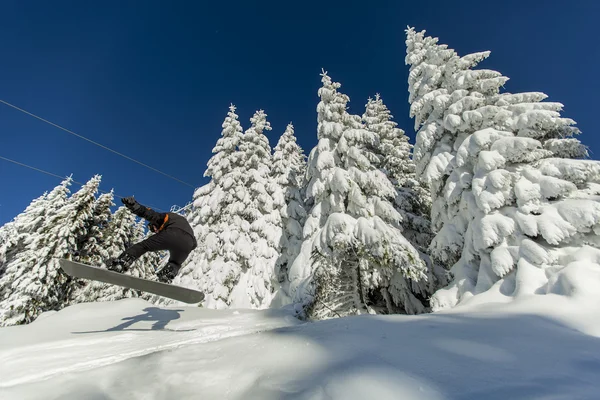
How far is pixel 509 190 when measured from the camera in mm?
8242

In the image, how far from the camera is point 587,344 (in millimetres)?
2693

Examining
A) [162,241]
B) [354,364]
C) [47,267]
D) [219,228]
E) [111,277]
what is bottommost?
[47,267]

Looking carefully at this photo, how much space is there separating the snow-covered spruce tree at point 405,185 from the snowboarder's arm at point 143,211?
10.1 meters

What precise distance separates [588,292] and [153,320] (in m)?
8.71

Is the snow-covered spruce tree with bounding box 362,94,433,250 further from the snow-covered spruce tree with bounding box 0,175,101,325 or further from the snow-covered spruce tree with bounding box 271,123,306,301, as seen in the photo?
the snow-covered spruce tree with bounding box 0,175,101,325

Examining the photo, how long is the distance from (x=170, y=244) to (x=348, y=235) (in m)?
6.29

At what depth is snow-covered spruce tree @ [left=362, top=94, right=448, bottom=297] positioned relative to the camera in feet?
42.1

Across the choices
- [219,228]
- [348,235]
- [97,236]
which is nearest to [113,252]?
[97,236]

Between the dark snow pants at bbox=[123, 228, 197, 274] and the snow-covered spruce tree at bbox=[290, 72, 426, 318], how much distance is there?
428cm

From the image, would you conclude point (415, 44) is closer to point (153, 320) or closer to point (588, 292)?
point (588, 292)

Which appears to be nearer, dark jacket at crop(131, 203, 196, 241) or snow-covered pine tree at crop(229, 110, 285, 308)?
dark jacket at crop(131, 203, 196, 241)

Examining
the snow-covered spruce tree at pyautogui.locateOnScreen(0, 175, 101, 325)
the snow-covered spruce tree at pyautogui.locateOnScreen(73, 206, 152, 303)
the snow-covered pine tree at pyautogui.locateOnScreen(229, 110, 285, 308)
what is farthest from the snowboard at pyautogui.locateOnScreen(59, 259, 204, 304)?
the snow-covered spruce tree at pyautogui.locateOnScreen(73, 206, 152, 303)

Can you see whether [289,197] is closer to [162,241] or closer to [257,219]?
[257,219]

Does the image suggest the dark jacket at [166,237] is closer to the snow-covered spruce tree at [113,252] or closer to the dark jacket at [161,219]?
the dark jacket at [161,219]
